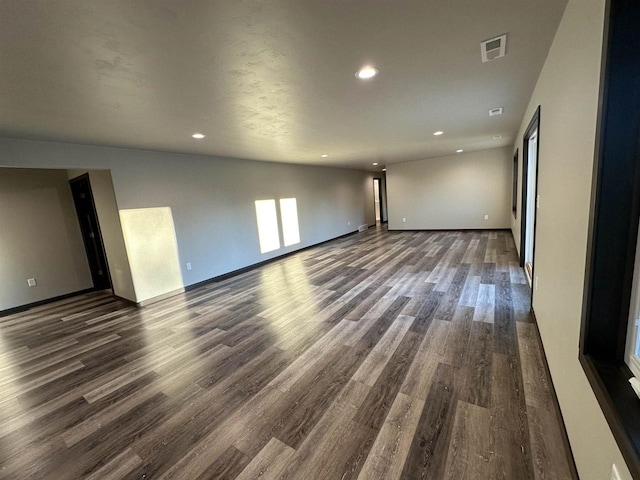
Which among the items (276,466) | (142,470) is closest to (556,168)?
(276,466)

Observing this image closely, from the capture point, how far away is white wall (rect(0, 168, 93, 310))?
14.0 ft

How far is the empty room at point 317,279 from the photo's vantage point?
1146mm

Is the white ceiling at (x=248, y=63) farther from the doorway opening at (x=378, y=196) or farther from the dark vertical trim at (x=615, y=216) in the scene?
the doorway opening at (x=378, y=196)

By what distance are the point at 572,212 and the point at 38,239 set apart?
6.83 metres

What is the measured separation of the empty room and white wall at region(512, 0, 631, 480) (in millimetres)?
21

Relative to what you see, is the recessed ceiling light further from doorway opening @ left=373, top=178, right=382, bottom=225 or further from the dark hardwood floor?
doorway opening @ left=373, top=178, right=382, bottom=225

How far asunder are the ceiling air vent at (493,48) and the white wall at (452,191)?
637 centimetres

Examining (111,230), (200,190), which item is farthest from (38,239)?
(200,190)

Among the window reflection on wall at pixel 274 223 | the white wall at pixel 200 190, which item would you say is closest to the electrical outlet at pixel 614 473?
the white wall at pixel 200 190

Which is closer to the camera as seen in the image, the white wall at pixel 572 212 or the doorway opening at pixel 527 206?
the white wall at pixel 572 212

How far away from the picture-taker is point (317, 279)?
184 inches

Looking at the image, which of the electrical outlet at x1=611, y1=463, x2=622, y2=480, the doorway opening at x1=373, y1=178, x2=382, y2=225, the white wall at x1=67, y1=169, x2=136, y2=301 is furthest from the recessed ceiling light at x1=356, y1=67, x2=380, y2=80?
the doorway opening at x1=373, y1=178, x2=382, y2=225

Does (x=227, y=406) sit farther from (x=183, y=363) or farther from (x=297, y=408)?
(x=183, y=363)

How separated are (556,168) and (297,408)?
7.59ft
